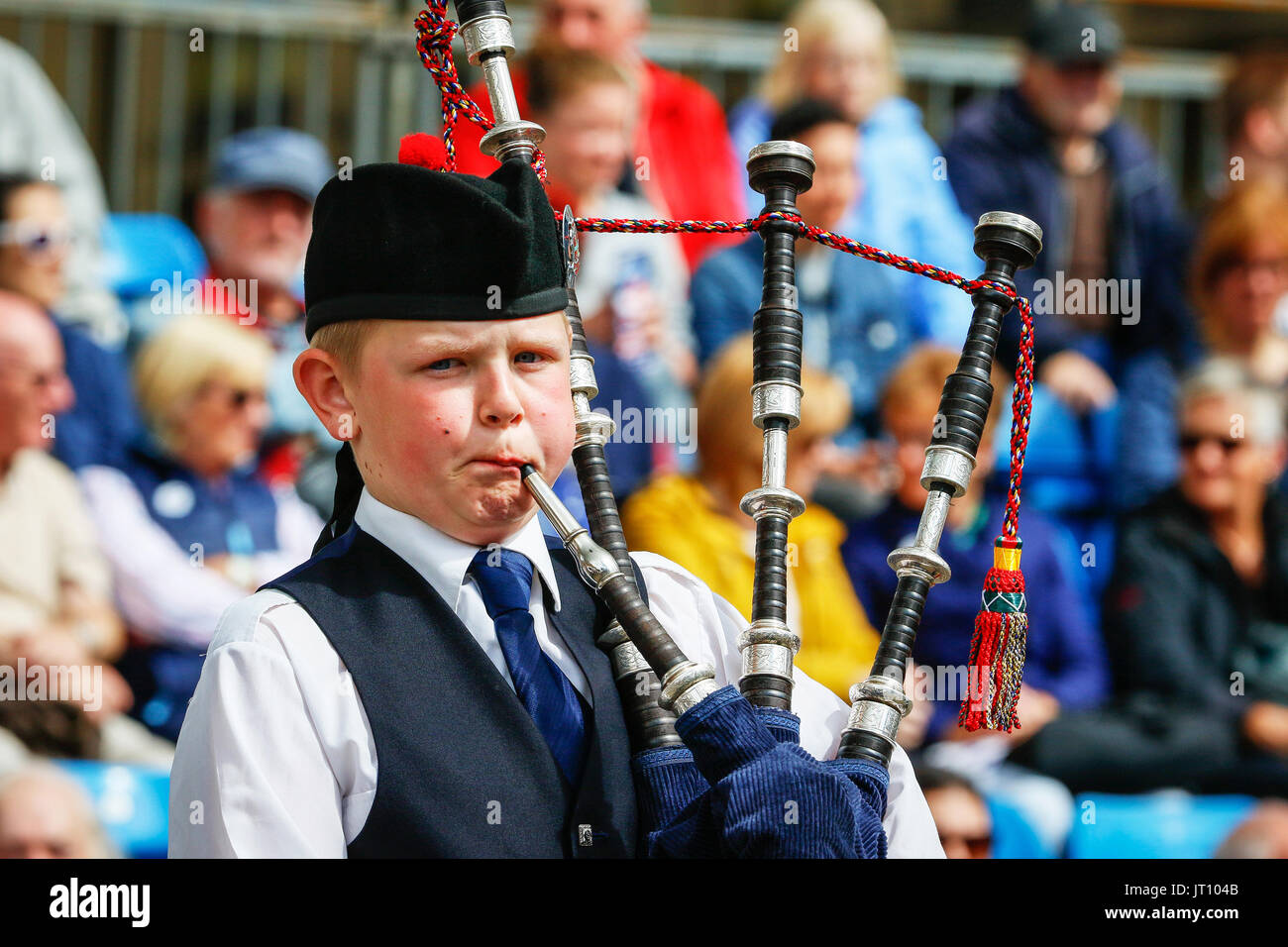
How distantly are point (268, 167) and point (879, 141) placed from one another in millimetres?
1775

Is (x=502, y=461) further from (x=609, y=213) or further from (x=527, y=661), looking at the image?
(x=609, y=213)

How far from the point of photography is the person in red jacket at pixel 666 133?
4.49m

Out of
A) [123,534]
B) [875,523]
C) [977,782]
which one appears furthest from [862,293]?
[123,534]

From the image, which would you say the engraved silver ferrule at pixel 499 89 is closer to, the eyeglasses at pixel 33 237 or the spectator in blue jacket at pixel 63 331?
the spectator in blue jacket at pixel 63 331

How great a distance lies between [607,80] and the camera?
14.0 ft

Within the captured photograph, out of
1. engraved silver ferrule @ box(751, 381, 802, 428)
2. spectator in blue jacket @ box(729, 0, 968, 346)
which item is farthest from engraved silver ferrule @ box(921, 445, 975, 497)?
spectator in blue jacket @ box(729, 0, 968, 346)

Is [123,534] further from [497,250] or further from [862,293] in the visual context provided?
[497,250]

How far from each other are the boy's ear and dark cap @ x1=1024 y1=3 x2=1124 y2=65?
373cm

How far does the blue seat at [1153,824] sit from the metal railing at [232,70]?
217 centimetres

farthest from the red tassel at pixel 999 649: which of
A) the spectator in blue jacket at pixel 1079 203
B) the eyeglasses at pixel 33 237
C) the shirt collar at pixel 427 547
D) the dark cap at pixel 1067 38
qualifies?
the dark cap at pixel 1067 38

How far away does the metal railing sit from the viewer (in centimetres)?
466

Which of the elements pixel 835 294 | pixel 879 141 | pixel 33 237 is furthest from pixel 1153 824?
pixel 33 237

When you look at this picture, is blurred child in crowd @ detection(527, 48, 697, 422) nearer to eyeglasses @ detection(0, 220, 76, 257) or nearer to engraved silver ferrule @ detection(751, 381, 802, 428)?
eyeglasses @ detection(0, 220, 76, 257)

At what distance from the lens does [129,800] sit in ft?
12.3
